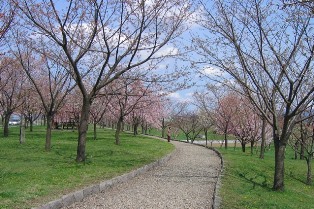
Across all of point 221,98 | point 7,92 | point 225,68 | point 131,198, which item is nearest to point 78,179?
point 131,198

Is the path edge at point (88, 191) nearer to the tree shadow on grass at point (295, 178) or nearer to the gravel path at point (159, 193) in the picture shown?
the gravel path at point (159, 193)

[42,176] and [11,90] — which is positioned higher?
[11,90]

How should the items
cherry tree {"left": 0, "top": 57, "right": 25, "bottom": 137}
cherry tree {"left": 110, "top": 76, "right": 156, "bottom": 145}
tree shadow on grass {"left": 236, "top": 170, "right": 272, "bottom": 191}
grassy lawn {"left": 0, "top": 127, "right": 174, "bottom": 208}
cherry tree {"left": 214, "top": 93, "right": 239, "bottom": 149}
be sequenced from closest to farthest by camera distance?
1. grassy lawn {"left": 0, "top": 127, "right": 174, "bottom": 208}
2. tree shadow on grass {"left": 236, "top": 170, "right": 272, "bottom": 191}
3. cherry tree {"left": 110, "top": 76, "right": 156, "bottom": 145}
4. cherry tree {"left": 0, "top": 57, "right": 25, "bottom": 137}
5. cherry tree {"left": 214, "top": 93, "right": 239, "bottom": 149}

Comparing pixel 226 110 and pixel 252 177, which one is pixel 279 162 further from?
pixel 226 110

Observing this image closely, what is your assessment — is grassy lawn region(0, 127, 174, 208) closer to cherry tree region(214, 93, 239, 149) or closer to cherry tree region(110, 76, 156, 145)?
cherry tree region(110, 76, 156, 145)

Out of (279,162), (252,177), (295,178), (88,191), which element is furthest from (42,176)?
(295,178)

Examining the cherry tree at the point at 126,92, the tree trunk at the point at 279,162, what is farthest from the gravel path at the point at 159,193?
the cherry tree at the point at 126,92

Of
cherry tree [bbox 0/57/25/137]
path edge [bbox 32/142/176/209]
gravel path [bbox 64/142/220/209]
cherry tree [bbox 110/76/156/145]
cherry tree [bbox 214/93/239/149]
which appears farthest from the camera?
cherry tree [bbox 214/93/239/149]

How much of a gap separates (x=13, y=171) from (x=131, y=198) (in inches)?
172

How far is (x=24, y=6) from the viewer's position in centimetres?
1235

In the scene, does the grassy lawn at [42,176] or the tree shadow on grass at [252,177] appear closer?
the grassy lawn at [42,176]

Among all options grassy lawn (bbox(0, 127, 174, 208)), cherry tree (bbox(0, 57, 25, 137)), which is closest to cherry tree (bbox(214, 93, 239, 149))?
cherry tree (bbox(0, 57, 25, 137))

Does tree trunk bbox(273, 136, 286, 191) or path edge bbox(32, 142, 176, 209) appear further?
tree trunk bbox(273, 136, 286, 191)

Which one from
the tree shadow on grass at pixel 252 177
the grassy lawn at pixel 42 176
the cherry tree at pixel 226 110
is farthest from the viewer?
the cherry tree at pixel 226 110
